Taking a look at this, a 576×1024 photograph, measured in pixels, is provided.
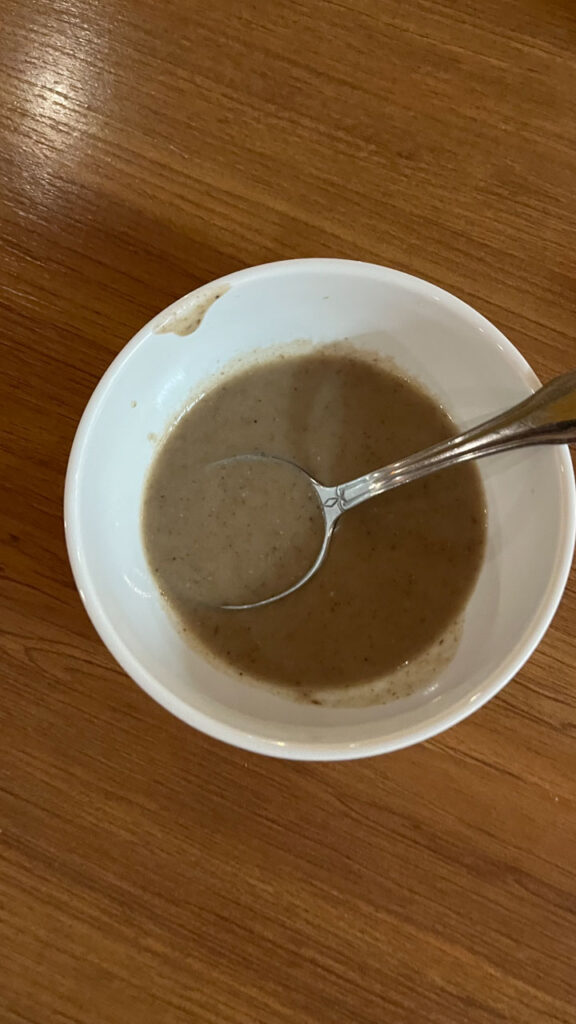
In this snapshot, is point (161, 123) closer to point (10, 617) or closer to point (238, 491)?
point (238, 491)

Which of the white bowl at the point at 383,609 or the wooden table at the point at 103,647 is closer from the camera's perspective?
the white bowl at the point at 383,609

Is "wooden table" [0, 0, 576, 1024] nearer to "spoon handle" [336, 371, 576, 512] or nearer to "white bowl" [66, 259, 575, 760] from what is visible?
"white bowl" [66, 259, 575, 760]

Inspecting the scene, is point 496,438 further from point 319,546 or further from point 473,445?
point 319,546

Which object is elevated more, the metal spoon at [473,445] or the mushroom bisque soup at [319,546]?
the metal spoon at [473,445]

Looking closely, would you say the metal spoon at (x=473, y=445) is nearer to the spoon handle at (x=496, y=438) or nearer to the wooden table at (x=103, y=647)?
the spoon handle at (x=496, y=438)

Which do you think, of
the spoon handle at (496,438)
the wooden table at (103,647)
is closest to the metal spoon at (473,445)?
the spoon handle at (496,438)

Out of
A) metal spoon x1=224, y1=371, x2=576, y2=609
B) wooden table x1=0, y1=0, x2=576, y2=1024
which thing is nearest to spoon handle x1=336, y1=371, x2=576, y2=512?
metal spoon x1=224, y1=371, x2=576, y2=609
